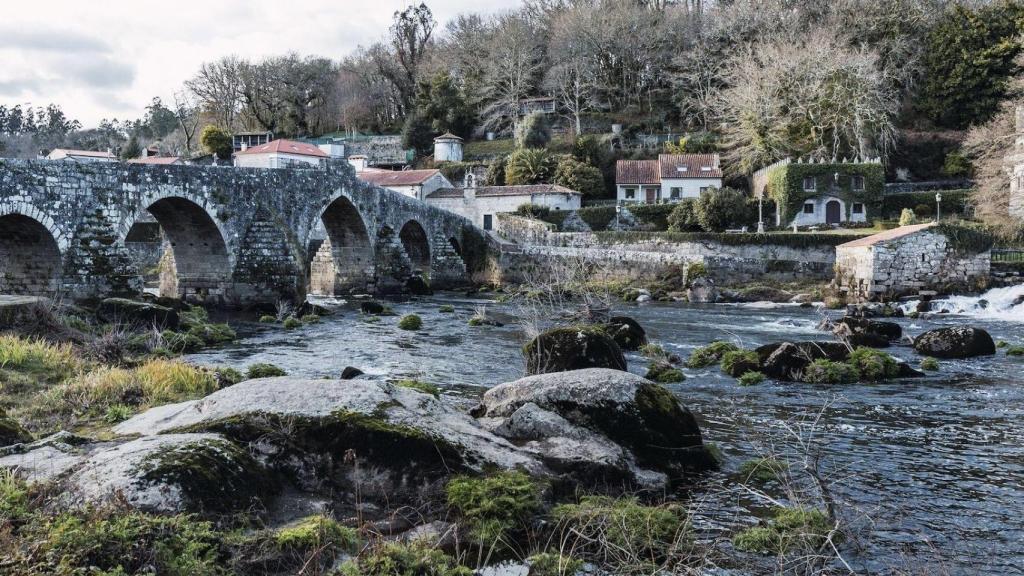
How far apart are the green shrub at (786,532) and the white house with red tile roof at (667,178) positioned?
49.0 m

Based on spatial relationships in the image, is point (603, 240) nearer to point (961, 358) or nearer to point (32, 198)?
point (961, 358)

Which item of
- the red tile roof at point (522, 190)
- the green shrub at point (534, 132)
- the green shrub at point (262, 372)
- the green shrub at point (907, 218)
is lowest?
the green shrub at point (262, 372)

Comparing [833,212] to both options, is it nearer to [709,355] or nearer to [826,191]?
[826,191]

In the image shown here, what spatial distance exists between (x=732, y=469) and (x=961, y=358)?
37.9 feet

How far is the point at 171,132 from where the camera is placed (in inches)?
3873

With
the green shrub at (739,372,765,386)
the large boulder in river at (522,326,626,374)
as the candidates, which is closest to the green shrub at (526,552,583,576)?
the large boulder in river at (522,326,626,374)

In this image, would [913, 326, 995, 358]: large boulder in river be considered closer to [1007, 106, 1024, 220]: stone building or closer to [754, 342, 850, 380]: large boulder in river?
[754, 342, 850, 380]: large boulder in river

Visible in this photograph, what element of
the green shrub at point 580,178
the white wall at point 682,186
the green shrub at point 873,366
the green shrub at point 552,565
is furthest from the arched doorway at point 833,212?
the green shrub at point 552,565

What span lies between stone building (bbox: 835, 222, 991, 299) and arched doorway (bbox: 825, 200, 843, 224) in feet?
57.1

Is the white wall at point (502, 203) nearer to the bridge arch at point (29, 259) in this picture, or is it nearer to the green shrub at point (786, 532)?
the bridge arch at point (29, 259)

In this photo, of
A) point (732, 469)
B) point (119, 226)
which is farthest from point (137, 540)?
point (119, 226)

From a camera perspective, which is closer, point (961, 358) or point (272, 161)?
point (961, 358)

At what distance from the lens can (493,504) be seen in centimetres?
645

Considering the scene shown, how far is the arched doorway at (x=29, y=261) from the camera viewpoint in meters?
20.7
